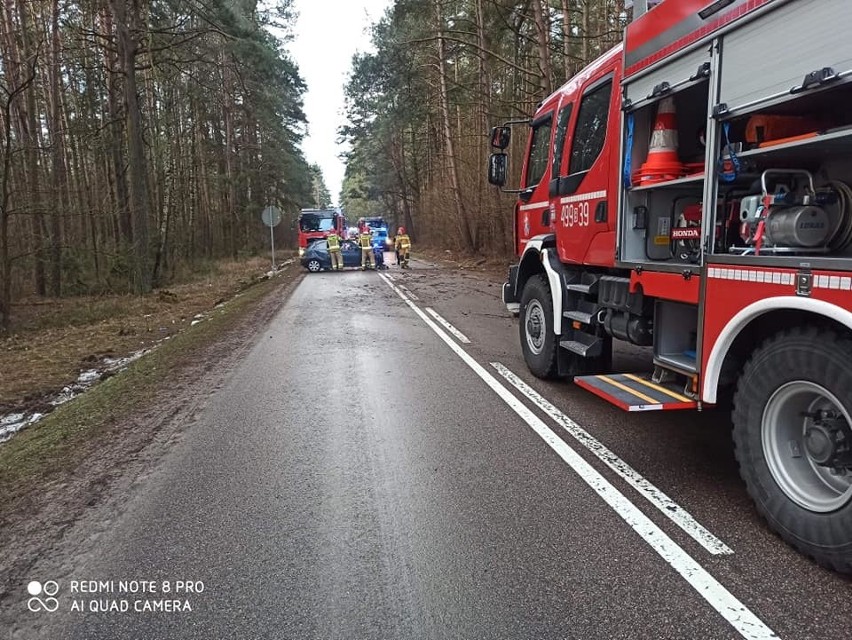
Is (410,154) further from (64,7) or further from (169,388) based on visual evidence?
(169,388)

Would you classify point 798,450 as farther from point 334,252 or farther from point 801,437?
point 334,252

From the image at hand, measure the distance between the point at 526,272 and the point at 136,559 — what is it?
16.8ft

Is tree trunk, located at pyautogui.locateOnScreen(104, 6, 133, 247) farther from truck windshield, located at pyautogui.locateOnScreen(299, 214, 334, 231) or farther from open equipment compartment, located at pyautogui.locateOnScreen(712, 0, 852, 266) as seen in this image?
open equipment compartment, located at pyautogui.locateOnScreen(712, 0, 852, 266)

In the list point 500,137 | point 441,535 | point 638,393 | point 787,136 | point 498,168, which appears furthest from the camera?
point 498,168

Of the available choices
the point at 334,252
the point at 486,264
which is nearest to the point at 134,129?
the point at 334,252

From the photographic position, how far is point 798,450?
9.83 feet

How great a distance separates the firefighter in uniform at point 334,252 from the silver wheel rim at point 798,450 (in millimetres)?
22375

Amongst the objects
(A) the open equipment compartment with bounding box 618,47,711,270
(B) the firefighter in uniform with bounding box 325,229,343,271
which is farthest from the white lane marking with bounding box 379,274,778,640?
(B) the firefighter in uniform with bounding box 325,229,343,271

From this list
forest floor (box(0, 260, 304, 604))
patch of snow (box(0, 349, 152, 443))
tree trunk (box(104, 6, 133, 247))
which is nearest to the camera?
forest floor (box(0, 260, 304, 604))

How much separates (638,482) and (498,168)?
14.0 ft

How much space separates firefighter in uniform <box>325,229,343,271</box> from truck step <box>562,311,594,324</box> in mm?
19654

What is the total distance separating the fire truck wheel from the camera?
606 cm

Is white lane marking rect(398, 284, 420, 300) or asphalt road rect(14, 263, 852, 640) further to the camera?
white lane marking rect(398, 284, 420, 300)

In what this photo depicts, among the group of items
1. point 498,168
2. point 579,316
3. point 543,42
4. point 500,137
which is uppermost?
point 543,42
